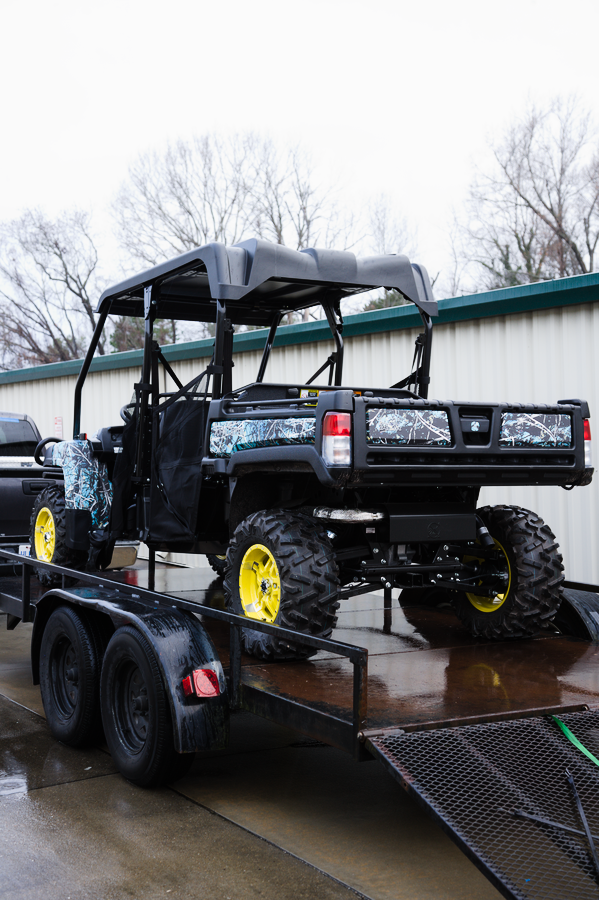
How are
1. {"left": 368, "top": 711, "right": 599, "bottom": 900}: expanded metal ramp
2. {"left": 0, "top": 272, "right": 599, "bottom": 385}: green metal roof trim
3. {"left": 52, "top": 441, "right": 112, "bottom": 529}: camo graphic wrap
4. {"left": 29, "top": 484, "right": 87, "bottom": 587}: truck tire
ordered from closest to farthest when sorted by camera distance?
{"left": 368, "top": 711, "right": 599, "bottom": 900}: expanded metal ramp
{"left": 52, "top": 441, "right": 112, "bottom": 529}: camo graphic wrap
{"left": 29, "top": 484, "right": 87, "bottom": 587}: truck tire
{"left": 0, "top": 272, "right": 599, "bottom": 385}: green metal roof trim

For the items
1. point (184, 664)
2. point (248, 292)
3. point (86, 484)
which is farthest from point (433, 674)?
point (86, 484)

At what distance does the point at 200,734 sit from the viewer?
14.5ft

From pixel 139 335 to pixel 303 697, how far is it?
1464 inches

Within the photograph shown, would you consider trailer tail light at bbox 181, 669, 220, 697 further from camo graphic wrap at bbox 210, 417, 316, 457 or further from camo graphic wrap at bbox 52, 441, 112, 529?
camo graphic wrap at bbox 52, 441, 112, 529

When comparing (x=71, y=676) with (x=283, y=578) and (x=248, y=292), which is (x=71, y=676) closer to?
(x=283, y=578)

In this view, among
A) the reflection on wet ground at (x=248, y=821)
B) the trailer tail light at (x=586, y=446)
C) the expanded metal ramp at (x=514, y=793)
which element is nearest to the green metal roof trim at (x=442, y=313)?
the trailer tail light at (x=586, y=446)

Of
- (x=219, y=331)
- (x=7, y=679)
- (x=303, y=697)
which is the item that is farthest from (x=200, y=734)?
(x=7, y=679)

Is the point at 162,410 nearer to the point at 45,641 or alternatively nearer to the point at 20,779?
the point at 45,641

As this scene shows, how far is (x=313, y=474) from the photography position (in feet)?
18.0

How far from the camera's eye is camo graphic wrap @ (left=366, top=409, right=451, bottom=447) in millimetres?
4699

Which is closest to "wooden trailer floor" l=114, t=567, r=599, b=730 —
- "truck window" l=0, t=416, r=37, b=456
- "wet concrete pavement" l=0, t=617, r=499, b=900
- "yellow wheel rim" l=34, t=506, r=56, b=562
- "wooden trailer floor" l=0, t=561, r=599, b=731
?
"wooden trailer floor" l=0, t=561, r=599, b=731

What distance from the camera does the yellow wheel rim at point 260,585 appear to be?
5.00 metres

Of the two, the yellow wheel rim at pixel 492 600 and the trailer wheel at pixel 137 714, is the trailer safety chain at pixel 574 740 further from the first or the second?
the trailer wheel at pixel 137 714

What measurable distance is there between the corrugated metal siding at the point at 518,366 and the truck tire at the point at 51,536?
430 centimetres
